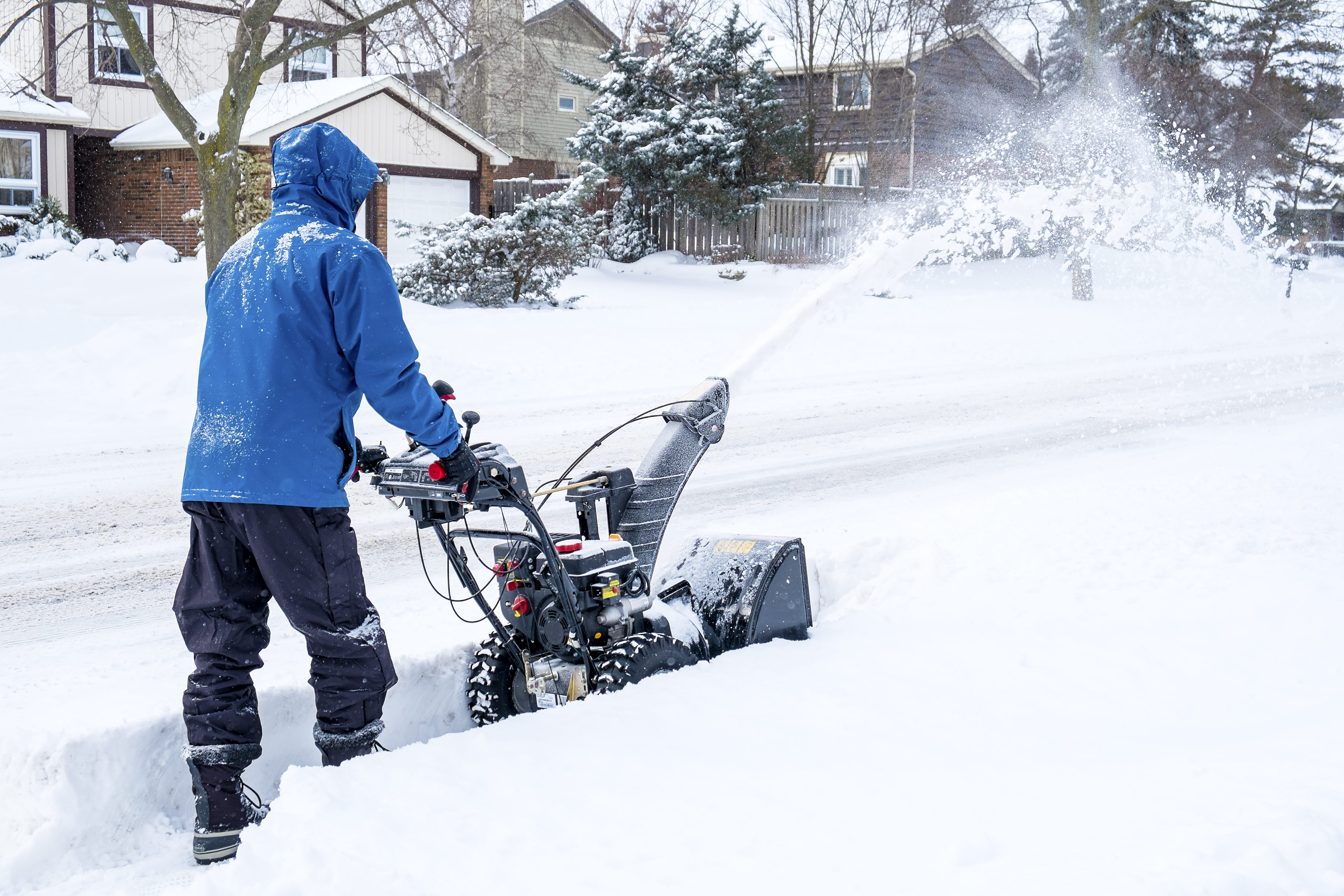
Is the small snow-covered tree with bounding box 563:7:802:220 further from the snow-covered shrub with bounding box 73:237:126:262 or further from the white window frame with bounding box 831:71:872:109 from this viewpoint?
the snow-covered shrub with bounding box 73:237:126:262

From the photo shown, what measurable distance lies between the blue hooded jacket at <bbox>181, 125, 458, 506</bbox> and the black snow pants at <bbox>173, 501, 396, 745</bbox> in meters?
0.07

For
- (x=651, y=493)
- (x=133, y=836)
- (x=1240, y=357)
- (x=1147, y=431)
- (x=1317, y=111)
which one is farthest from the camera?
(x=1317, y=111)

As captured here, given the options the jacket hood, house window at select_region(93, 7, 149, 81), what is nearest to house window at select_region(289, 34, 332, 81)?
house window at select_region(93, 7, 149, 81)

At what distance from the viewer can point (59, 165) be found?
21.1m

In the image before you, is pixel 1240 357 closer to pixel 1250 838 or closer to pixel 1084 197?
pixel 1084 197

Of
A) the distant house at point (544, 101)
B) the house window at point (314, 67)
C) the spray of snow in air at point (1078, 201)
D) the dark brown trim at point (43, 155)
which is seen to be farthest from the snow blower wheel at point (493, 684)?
the distant house at point (544, 101)

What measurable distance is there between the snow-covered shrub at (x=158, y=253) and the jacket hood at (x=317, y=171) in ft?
53.5

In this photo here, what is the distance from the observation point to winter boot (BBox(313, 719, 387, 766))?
308 cm

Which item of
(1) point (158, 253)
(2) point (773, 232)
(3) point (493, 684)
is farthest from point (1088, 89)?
(3) point (493, 684)

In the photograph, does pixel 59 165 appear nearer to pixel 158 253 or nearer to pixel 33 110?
pixel 33 110

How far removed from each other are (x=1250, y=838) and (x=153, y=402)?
8761mm

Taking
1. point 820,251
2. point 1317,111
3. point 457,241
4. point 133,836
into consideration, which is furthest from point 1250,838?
point 1317,111

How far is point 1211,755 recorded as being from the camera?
3000 millimetres

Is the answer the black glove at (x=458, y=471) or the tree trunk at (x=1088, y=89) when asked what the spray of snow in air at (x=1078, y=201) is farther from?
the black glove at (x=458, y=471)
